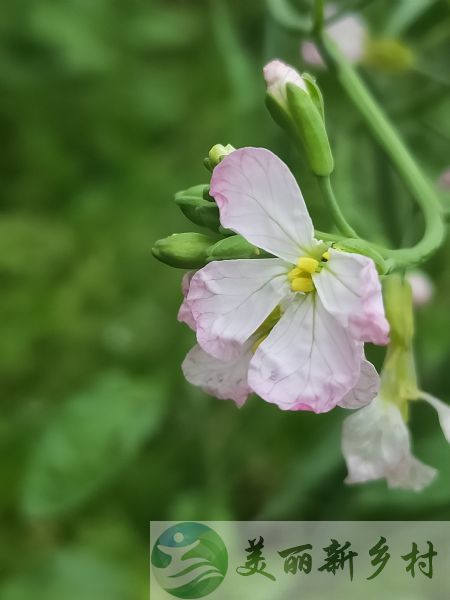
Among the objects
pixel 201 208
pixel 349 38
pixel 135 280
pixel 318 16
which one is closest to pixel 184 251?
pixel 201 208

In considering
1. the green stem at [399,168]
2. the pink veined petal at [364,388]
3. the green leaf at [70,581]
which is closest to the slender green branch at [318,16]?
the green stem at [399,168]

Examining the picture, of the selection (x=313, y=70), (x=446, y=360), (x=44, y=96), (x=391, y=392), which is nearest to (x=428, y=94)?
(x=313, y=70)

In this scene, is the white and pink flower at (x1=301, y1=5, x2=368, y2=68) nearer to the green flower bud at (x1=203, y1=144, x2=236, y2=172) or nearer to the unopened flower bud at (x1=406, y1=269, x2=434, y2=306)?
the unopened flower bud at (x1=406, y1=269, x2=434, y2=306)

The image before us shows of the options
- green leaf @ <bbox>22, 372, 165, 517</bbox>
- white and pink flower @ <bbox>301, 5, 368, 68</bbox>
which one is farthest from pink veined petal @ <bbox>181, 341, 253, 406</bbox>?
white and pink flower @ <bbox>301, 5, 368, 68</bbox>

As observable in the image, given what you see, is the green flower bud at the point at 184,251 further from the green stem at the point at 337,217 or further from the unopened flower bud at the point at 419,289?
the unopened flower bud at the point at 419,289

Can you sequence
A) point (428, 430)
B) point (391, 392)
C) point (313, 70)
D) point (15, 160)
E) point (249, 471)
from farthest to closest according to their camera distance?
point (15, 160) → point (249, 471) → point (313, 70) → point (428, 430) → point (391, 392)

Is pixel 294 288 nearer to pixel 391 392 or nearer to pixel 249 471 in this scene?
pixel 391 392
